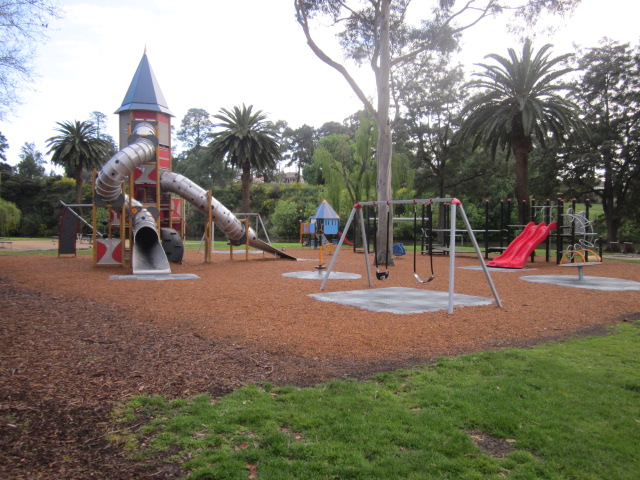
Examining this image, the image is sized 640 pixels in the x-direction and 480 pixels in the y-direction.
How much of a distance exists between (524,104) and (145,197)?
18.2 metres

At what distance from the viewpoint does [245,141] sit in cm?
3644

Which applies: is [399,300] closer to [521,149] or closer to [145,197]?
[145,197]

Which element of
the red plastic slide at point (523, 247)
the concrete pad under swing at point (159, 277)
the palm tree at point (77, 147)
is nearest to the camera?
the concrete pad under swing at point (159, 277)

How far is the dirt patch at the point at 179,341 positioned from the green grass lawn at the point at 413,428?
12.5 inches

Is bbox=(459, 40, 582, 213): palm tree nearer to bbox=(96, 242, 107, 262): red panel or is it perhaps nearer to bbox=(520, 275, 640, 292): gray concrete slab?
bbox=(520, 275, 640, 292): gray concrete slab

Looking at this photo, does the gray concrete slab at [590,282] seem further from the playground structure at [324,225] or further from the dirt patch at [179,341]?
the playground structure at [324,225]

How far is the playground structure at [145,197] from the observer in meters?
15.6

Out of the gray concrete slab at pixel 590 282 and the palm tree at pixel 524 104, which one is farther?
the palm tree at pixel 524 104

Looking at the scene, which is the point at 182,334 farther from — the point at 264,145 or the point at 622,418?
the point at 264,145

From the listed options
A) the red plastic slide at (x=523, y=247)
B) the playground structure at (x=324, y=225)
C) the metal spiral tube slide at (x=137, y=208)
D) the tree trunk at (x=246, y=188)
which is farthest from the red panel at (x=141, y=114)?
the red plastic slide at (x=523, y=247)

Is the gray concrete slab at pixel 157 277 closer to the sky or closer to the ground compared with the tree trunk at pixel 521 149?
closer to the ground

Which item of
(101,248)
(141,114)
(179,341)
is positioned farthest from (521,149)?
(179,341)

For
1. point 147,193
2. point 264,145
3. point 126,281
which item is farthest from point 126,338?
point 264,145

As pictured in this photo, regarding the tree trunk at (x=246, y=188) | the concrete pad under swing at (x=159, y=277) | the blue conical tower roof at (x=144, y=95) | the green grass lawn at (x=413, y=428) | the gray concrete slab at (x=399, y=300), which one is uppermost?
the blue conical tower roof at (x=144, y=95)
